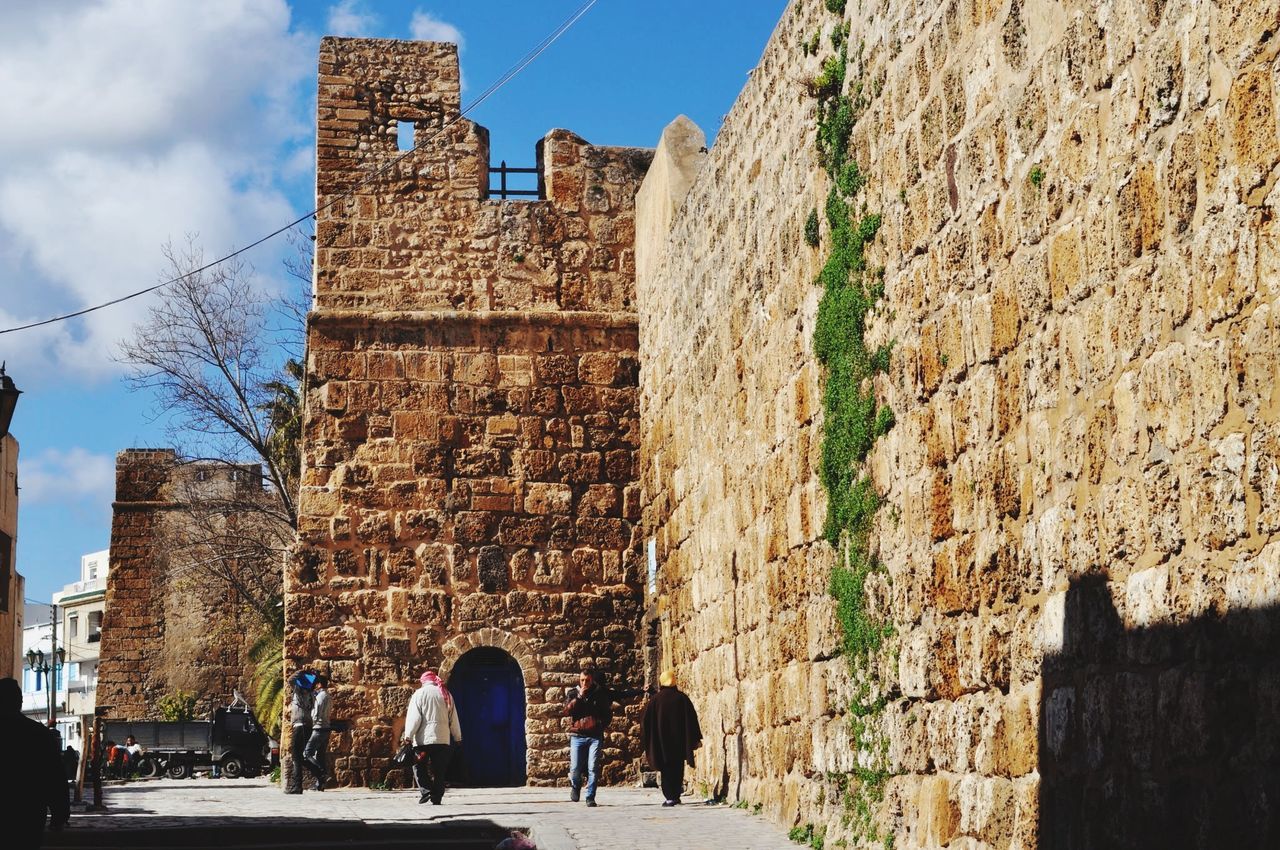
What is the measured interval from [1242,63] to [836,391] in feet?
14.0

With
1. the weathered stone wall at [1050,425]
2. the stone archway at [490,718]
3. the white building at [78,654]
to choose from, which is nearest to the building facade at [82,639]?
the white building at [78,654]

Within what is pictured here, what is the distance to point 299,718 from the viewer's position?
14820mm

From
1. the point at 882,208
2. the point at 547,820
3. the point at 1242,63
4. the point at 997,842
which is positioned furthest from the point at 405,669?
the point at 1242,63

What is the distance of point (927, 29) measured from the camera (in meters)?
7.31

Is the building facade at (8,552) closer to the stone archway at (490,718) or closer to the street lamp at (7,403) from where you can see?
the stone archway at (490,718)

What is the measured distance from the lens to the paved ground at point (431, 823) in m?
9.35

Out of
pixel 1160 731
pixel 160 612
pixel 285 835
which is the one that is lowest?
pixel 285 835

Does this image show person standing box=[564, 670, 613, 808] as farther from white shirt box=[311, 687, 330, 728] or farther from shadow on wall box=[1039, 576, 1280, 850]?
shadow on wall box=[1039, 576, 1280, 850]

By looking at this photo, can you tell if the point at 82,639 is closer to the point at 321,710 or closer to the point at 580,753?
the point at 321,710

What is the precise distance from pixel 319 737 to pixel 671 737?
13.8ft

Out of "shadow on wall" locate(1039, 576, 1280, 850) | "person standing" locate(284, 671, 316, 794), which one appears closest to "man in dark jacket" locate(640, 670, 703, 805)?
"person standing" locate(284, 671, 316, 794)

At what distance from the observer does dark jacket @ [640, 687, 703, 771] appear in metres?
11.9

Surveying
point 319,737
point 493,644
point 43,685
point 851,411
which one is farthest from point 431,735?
point 43,685

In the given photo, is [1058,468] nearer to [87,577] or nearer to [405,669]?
[405,669]
